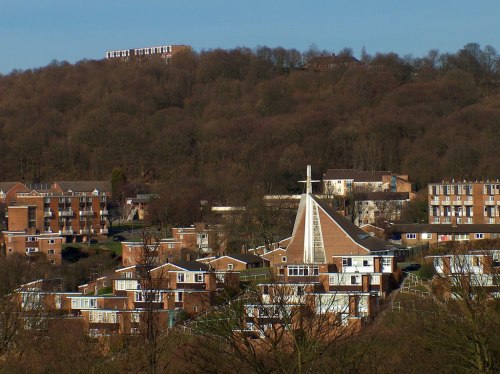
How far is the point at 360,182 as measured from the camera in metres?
49.8

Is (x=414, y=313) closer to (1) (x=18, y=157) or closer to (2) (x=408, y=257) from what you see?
(2) (x=408, y=257)

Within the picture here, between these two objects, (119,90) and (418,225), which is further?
(119,90)

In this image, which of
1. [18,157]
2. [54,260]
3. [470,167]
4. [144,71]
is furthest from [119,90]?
[54,260]

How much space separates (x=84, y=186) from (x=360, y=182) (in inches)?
408

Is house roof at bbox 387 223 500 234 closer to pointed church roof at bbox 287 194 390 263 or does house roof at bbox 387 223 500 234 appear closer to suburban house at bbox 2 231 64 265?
pointed church roof at bbox 287 194 390 263

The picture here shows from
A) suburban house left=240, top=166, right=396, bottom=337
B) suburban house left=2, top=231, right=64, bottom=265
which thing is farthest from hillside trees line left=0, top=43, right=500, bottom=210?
suburban house left=240, top=166, right=396, bottom=337

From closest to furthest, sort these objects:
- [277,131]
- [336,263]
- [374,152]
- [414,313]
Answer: [414,313]
[336,263]
[374,152]
[277,131]

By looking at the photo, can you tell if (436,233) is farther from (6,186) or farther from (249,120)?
(249,120)

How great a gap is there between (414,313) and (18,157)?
41.6 m

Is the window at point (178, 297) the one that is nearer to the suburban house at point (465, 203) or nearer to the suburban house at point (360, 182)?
the suburban house at point (465, 203)

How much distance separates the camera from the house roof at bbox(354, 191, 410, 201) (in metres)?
44.9

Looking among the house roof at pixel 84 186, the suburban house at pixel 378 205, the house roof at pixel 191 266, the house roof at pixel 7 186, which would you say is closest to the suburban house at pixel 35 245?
the house roof at pixel 191 266

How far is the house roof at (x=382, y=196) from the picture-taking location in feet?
147

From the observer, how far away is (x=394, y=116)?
2377 inches
